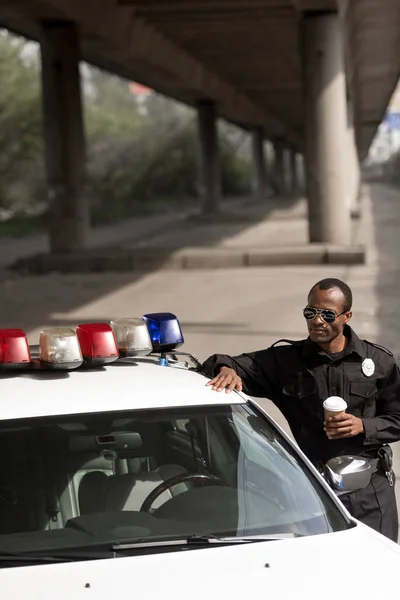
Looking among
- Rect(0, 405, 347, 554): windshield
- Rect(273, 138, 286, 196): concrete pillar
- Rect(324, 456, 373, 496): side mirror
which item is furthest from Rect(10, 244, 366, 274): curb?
Rect(273, 138, 286, 196): concrete pillar

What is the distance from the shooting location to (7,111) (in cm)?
5703

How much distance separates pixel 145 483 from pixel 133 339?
1.99 feet

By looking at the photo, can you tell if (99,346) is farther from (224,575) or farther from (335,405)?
(224,575)

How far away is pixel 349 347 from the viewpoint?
4.61m

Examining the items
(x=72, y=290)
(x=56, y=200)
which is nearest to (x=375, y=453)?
(x=72, y=290)

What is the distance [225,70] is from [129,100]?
421 feet

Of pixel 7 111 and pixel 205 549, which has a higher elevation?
pixel 7 111

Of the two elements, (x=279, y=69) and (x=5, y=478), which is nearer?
(x=5, y=478)

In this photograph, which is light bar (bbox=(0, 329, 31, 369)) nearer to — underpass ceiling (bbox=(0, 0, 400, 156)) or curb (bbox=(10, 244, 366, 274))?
underpass ceiling (bbox=(0, 0, 400, 156))

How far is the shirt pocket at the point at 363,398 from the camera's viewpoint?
15.0 feet

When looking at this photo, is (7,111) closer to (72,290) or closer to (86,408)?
(72,290)

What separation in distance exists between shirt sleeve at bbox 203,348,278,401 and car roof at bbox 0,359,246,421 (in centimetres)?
42

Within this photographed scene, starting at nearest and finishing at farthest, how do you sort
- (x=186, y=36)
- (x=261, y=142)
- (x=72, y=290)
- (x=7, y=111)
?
(x=72, y=290), (x=186, y=36), (x=7, y=111), (x=261, y=142)

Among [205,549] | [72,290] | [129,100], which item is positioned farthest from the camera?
[129,100]
